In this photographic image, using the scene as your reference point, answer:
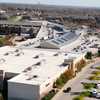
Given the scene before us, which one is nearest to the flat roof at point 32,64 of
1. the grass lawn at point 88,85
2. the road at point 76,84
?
the road at point 76,84

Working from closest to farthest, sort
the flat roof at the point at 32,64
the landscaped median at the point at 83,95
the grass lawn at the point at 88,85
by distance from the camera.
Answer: the landscaped median at the point at 83,95, the flat roof at the point at 32,64, the grass lawn at the point at 88,85

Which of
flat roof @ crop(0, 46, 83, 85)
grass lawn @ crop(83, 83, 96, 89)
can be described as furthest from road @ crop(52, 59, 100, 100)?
flat roof @ crop(0, 46, 83, 85)

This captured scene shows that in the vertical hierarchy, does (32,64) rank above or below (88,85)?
above

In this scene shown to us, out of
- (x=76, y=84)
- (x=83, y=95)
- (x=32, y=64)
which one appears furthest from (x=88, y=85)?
(x=32, y=64)

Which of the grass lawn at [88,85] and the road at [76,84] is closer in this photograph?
the road at [76,84]

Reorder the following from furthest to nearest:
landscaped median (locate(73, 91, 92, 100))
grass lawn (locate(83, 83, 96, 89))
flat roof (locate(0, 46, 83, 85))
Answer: grass lawn (locate(83, 83, 96, 89)) < flat roof (locate(0, 46, 83, 85)) < landscaped median (locate(73, 91, 92, 100))

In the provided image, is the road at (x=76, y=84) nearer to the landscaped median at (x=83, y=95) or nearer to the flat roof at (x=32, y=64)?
the landscaped median at (x=83, y=95)

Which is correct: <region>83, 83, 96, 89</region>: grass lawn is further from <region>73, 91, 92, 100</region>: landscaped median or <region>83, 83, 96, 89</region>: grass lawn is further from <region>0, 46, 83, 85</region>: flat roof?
<region>0, 46, 83, 85</region>: flat roof

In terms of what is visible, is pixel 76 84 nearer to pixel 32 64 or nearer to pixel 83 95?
pixel 83 95

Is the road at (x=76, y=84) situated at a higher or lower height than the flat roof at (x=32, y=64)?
lower

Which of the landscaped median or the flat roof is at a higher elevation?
the flat roof

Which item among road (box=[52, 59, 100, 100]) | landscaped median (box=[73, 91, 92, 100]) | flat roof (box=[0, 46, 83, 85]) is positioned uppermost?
flat roof (box=[0, 46, 83, 85])

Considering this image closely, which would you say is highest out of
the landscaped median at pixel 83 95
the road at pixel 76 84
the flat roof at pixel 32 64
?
the flat roof at pixel 32 64
